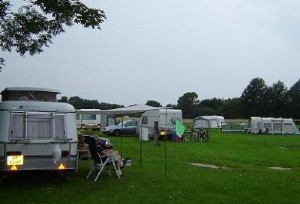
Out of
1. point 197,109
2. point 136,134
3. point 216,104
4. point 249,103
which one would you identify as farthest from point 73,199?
point 216,104

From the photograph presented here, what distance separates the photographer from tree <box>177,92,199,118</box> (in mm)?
122312

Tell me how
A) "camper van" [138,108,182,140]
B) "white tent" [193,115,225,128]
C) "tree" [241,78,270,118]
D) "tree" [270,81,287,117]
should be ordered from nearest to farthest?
"camper van" [138,108,182,140]
"white tent" [193,115,225,128]
"tree" [270,81,287,117]
"tree" [241,78,270,118]

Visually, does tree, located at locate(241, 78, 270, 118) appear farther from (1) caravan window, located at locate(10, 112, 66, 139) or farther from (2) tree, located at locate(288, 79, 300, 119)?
(1) caravan window, located at locate(10, 112, 66, 139)

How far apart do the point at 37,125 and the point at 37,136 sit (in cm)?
28

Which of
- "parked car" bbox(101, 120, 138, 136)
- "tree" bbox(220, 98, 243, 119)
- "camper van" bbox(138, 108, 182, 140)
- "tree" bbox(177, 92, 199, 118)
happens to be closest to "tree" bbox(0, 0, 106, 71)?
"camper van" bbox(138, 108, 182, 140)

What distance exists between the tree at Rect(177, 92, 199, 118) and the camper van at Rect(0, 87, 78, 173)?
361 feet

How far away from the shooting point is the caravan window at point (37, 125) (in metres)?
10.1

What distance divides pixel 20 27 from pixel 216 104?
125 m

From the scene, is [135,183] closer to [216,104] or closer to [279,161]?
[279,161]

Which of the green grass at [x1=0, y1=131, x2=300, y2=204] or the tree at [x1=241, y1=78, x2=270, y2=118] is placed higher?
the tree at [x1=241, y1=78, x2=270, y2=118]

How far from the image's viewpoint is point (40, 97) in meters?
12.3

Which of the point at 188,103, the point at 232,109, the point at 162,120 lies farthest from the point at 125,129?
the point at 188,103

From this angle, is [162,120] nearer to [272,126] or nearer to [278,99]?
[272,126]

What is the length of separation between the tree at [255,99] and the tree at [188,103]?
17219 millimetres
